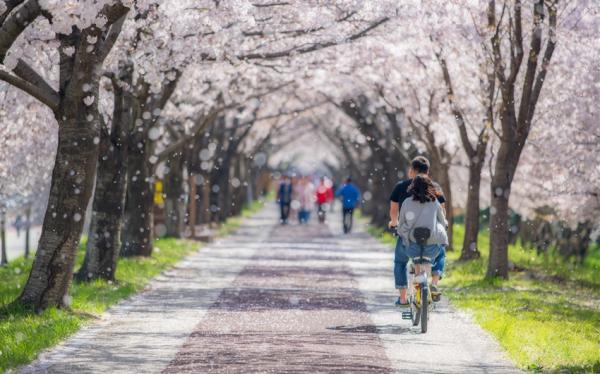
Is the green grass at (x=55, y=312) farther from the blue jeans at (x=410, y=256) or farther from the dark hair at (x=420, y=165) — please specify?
the dark hair at (x=420, y=165)

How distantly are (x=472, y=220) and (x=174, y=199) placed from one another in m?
10.0

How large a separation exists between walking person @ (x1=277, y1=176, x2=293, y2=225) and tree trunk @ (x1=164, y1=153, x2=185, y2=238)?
13945mm

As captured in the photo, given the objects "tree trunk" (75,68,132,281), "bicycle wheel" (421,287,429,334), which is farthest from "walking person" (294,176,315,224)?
"bicycle wheel" (421,287,429,334)

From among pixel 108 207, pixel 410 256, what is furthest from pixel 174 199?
pixel 410 256

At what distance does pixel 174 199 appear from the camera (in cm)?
3519

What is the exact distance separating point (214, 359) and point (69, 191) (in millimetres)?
4502

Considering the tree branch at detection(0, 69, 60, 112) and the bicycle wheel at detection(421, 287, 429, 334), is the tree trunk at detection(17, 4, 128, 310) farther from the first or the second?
the bicycle wheel at detection(421, 287, 429, 334)

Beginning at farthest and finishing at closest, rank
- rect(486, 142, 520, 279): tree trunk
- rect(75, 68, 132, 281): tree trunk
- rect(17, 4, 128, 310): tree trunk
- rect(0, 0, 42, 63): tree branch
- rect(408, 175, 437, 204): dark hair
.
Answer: rect(486, 142, 520, 279): tree trunk
rect(75, 68, 132, 281): tree trunk
rect(17, 4, 128, 310): tree trunk
rect(408, 175, 437, 204): dark hair
rect(0, 0, 42, 63): tree branch

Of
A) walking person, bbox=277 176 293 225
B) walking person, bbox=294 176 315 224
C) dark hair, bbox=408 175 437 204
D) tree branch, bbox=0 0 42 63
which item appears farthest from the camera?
walking person, bbox=294 176 315 224

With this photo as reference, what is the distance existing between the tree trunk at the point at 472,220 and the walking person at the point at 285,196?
2082 centimetres

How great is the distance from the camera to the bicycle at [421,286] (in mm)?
13516

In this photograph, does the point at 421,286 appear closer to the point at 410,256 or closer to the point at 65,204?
the point at 410,256

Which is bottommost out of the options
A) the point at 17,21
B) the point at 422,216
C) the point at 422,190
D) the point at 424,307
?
the point at 424,307

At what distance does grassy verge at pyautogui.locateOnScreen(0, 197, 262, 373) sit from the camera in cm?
1161
